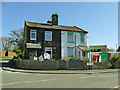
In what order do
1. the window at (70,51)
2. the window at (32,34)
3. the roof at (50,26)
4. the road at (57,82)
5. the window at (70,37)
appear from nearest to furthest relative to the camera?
the road at (57,82) → the window at (32,34) → the roof at (50,26) → the window at (70,51) → the window at (70,37)

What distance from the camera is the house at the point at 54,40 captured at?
23891 millimetres

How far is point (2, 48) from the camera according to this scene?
6091 cm

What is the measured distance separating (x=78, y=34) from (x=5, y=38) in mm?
44497

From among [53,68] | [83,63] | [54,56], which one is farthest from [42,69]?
[54,56]

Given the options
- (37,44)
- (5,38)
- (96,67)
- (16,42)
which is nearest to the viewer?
(96,67)

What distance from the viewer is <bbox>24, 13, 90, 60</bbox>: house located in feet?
78.4

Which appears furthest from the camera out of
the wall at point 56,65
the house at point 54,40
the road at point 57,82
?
the house at point 54,40

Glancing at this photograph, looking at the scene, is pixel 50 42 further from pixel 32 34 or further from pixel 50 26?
pixel 32 34

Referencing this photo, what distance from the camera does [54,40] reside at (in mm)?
25641

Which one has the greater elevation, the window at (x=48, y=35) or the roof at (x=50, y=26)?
the roof at (x=50, y=26)

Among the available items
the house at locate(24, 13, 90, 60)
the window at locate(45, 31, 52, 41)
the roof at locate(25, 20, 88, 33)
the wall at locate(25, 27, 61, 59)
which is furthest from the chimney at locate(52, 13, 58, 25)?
the window at locate(45, 31, 52, 41)

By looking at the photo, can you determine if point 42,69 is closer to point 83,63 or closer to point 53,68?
point 53,68

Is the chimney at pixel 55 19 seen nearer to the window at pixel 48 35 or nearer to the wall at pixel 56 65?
the window at pixel 48 35

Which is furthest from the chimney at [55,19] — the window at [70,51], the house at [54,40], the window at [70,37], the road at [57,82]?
the road at [57,82]
